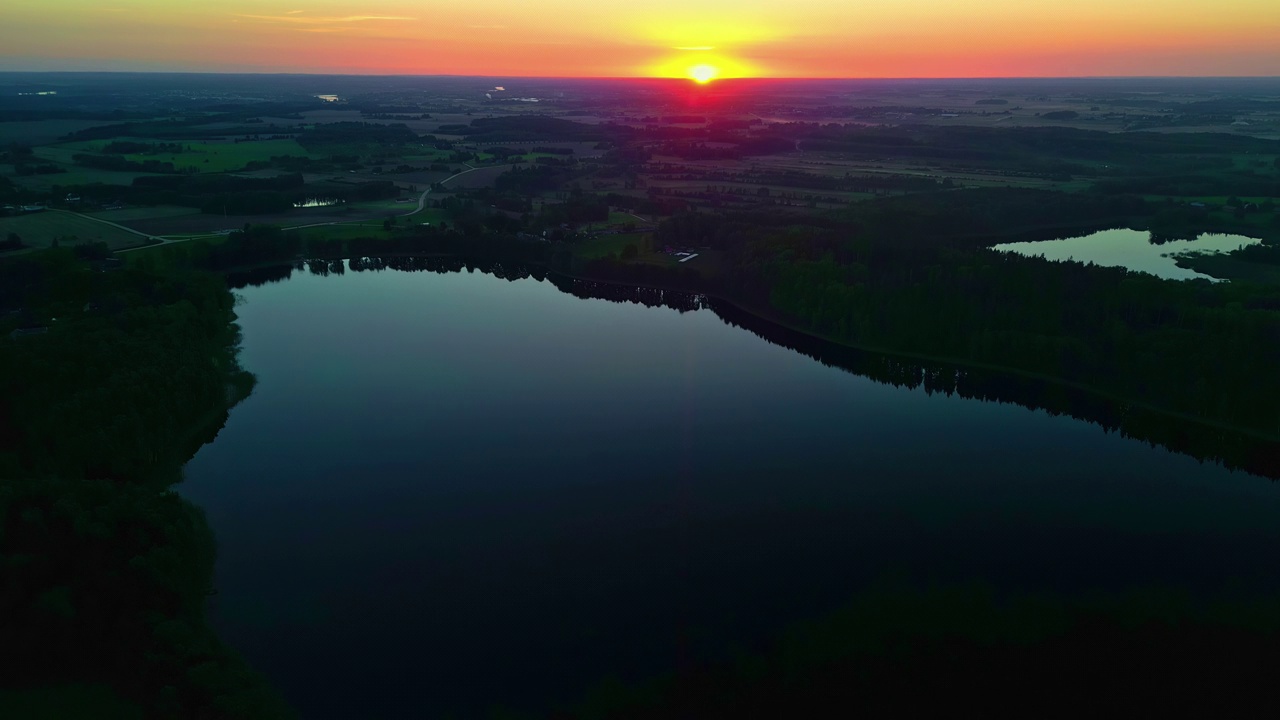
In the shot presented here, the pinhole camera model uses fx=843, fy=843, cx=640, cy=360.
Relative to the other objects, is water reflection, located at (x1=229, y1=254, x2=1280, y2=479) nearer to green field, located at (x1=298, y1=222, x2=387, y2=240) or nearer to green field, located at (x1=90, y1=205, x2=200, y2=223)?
green field, located at (x1=298, y1=222, x2=387, y2=240)

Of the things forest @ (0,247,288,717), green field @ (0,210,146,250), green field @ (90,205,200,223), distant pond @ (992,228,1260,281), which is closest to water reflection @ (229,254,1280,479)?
green field @ (0,210,146,250)

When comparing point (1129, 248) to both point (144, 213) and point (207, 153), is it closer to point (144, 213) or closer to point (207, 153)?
point (144, 213)

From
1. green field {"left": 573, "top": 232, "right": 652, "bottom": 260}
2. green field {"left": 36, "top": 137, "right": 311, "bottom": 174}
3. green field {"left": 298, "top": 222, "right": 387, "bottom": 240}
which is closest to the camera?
green field {"left": 573, "top": 232, "right": 652, "bottom": 260}

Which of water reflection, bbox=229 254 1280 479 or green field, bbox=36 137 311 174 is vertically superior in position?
green field, bbox=36 137 311 174

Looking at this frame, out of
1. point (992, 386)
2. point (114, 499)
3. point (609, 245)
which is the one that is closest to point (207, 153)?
point (609, 245)

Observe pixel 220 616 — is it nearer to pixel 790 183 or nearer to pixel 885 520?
pixel 885 520
